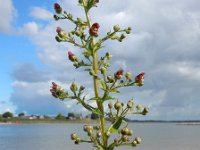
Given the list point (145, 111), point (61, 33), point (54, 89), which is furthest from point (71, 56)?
point (145, 111)

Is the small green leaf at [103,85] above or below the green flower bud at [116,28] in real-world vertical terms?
below

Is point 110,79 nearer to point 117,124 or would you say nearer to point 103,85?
point 103,85

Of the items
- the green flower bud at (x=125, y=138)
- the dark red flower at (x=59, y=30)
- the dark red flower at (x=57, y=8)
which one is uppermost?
the dark red flower at (x=57, y=8)

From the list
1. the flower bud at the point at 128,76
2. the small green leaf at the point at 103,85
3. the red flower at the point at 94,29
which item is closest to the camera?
the red flower at the point at 94,29

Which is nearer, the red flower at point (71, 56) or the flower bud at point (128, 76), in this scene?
the red flower at point (71, 56)

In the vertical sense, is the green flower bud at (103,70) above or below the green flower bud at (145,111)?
above

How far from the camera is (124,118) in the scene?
5438 mm

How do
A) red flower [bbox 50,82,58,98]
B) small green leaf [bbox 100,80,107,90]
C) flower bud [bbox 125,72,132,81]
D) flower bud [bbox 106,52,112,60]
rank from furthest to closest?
flower bud [bbox 106,52,112,60] → flower bud [bbox 125,72,132,81] → red flower [bbox 50,82,58,98] → small green leaf [bbox 100,80,107,90]

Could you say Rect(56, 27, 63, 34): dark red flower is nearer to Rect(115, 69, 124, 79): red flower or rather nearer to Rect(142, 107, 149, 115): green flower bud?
Rect(115, 69, 124, 79): red flower

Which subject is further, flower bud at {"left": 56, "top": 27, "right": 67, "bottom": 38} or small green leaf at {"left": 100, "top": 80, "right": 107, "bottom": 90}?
flower bud at {"left": 56, "top": 27, "right": 67, "bottom": 38}

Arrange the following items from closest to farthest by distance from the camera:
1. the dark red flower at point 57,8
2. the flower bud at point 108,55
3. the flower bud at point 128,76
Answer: the flower bud at point 128,76, the flower bud at point 108,55, the dark red flower at point 57,8

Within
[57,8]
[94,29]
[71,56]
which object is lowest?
[71,56]

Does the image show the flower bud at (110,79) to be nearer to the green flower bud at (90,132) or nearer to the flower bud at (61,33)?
the green flower bud at (90,132)

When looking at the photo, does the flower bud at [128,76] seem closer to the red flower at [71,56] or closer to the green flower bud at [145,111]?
the green flower bud at [145,111]
